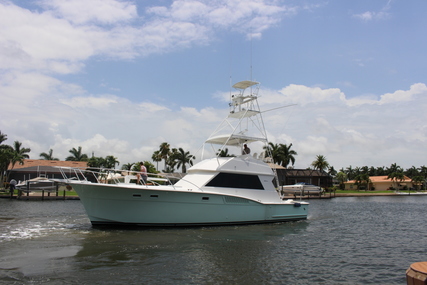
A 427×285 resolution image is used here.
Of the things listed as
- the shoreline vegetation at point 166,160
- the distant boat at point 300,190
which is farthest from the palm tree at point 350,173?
the distant boat at point 300,190

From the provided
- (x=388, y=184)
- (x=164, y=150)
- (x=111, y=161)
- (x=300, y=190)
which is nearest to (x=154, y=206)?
(x=300, y=190)

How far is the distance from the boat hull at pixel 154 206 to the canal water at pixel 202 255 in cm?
44

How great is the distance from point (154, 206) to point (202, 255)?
435 centimetres

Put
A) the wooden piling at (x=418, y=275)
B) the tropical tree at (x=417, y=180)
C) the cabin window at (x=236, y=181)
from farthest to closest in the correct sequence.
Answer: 1. the tropical tree at (x=417, y=180)
2. the cabin window at (x=236, y=181)
3. the wooden piling at (x=418, y=275)

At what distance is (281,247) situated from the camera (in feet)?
39.7

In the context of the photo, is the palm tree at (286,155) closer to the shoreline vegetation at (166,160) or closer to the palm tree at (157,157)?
the shoreline vegetation at (166,160)

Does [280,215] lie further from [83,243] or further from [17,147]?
[17,147]

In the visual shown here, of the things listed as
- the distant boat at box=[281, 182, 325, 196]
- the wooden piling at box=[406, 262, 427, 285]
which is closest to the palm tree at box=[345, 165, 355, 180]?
the distant boat at box=[281, 182, 325, 196]

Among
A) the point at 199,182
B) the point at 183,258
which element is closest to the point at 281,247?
the point at 183,258

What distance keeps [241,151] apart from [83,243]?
9664mm

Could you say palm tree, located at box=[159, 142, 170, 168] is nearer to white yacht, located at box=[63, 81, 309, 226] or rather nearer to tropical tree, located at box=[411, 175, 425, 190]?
white yacht, located at box=[63, 81, 309, 226]

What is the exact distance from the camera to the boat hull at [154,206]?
45.0 feet

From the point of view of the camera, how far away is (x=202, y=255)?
1045 centimetres

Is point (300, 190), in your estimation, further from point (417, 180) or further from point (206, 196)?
point (417, 180)
